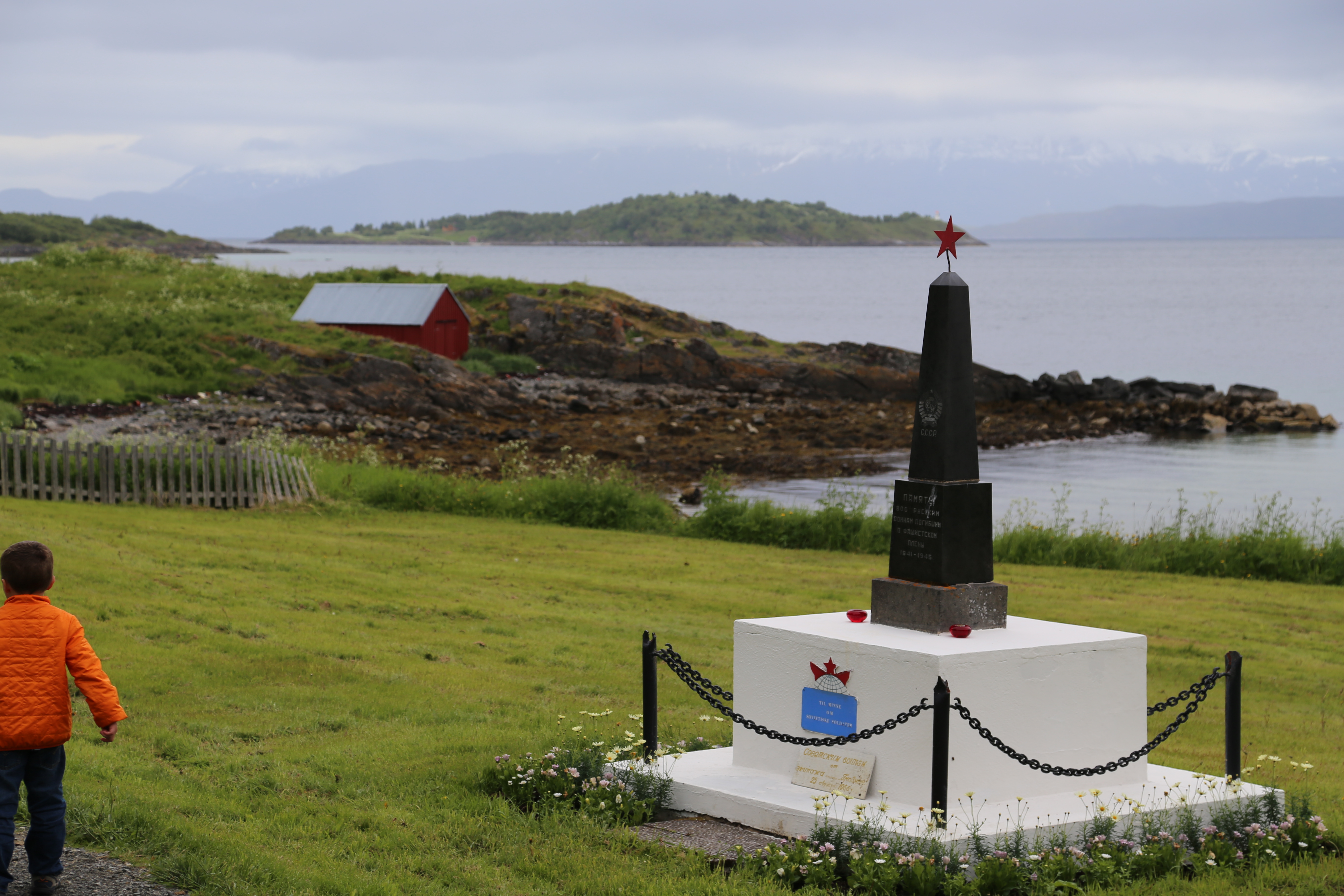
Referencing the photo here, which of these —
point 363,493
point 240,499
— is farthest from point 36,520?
point 363,493

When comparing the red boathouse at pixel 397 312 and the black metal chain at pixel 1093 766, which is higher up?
the red boathouse at pixel 397 312

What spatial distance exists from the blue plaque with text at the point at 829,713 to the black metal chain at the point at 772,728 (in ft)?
0.23

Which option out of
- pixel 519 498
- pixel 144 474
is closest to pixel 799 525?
pixel 519 498

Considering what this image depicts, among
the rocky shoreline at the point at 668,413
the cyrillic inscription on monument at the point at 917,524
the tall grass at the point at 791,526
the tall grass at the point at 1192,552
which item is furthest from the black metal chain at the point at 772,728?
the rocky shoreline at the point at 668,413

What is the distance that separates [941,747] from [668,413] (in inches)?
1449

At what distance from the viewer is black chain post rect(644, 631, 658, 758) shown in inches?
330

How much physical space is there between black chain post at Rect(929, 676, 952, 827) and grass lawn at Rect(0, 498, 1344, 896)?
1.16 metres

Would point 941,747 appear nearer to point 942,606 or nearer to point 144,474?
point 942,606

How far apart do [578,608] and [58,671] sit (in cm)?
958

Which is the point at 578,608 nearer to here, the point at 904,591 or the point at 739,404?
the point at 904,591

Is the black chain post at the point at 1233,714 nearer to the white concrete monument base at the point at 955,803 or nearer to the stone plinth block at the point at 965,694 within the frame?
the white concrete monument base at the point at 955,803

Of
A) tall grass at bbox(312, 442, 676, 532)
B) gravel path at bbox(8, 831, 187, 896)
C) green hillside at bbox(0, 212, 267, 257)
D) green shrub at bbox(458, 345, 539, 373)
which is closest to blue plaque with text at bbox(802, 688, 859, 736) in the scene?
gravel path at bbox(8, 831, 187, 896)

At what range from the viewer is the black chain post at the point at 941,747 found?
683 centimetres

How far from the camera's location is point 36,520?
55.3 feet
